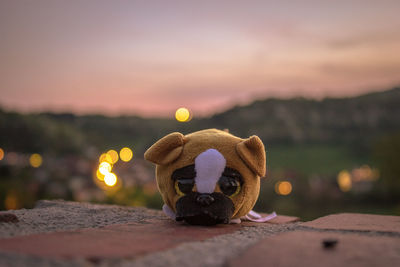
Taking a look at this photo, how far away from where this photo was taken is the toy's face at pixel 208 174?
12.2 feet

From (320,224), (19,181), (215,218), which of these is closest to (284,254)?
(215,218)

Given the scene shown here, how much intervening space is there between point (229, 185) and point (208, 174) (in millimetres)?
229

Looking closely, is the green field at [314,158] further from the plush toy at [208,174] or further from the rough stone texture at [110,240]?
the rough stone texture at [110,240]

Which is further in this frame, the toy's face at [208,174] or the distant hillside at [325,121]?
the distant hillside at [325,121]

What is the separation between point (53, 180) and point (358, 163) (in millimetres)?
25947

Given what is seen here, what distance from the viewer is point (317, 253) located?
2520 millimetres

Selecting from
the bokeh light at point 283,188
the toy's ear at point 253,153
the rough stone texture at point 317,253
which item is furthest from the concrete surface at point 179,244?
the bokeh light at point 283,188

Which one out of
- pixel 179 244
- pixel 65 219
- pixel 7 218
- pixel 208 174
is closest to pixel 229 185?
pixel 208 174

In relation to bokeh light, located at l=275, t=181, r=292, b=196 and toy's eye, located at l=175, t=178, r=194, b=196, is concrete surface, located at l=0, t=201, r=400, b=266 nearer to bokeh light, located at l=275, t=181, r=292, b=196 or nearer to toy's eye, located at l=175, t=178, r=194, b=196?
toy's eye, located at l=175, t=178, r=194, b=196

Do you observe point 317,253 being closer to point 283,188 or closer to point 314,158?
point 283,188

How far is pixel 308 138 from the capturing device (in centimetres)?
4491

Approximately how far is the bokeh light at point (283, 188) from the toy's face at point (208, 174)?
76.5 ft

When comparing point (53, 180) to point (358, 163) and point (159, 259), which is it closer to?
point (159, 259)

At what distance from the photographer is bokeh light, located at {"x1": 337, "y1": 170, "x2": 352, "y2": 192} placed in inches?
1113
